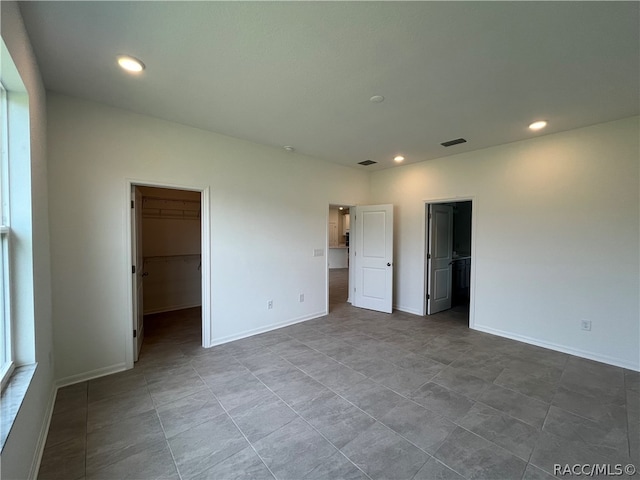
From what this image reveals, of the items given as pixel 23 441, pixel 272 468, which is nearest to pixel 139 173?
pixel 23 441

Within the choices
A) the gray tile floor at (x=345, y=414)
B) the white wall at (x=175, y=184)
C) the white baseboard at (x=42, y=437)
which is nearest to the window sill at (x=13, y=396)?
the white baseboard at (x=42, y=437)

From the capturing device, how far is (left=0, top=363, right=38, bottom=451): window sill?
4.09ft

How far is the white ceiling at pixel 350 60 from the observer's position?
5.29 feet

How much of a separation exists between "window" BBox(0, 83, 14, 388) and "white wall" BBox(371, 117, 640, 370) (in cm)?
497

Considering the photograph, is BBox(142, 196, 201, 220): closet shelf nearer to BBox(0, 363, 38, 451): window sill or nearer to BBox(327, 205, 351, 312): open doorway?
BBox(0, 363, 38, 451): window sill

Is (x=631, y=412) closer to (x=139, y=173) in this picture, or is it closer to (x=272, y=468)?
(x=272, y=468)

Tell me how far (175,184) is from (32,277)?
1.70 m

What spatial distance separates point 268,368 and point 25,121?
112 inches

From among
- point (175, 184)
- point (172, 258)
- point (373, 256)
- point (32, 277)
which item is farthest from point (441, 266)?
Result: point (32, 277)

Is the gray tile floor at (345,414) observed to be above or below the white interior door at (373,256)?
below

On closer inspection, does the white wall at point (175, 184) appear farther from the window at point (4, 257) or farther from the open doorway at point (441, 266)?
the open doorway at point (441, 266)

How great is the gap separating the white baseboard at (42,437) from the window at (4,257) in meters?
0.57

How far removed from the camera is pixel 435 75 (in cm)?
221

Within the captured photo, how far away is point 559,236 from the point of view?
3.46 meters
